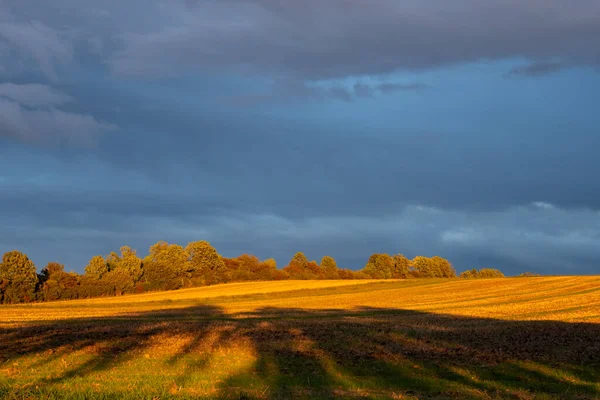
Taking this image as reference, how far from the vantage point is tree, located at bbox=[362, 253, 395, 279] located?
5202 inches

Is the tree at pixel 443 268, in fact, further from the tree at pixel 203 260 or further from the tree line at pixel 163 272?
the tree at pixel 203 260

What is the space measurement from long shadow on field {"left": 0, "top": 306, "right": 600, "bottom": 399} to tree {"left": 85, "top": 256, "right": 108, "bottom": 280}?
75.9 metres

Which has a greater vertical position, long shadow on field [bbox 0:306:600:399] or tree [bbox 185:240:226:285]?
Answer: tree [bbox 185:240:226:285]

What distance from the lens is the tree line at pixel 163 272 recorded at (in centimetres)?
8012

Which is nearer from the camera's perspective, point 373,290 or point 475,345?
point 475,345

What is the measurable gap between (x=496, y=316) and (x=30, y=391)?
26.5 m

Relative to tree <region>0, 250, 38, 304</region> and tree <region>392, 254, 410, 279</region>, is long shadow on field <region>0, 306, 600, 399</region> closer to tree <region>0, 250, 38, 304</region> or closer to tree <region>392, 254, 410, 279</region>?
tree <region>0, 250, 38, 304</region>

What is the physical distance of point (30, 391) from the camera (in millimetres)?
11961

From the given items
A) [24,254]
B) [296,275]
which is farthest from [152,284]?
[296,275]

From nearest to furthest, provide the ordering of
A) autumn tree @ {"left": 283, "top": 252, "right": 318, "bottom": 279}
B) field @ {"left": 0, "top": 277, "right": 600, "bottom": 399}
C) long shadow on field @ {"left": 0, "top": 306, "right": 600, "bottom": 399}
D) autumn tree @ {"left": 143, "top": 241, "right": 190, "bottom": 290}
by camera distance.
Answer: field @ {"left": 0, "top": 277, "right": 600, "bottom": 399} → long shadow on field @ {"left": 0, "top": 306, "right": 600, "bottom": 399} → autumn tree @ {"left": 143, "top": 241, "right": 190, "bottom": 290} → autumn tree @ {"left": 283, "top": 252, "right": 318, "bottom": 279}

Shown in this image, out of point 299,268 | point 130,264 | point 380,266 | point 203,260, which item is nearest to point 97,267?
point 130,264

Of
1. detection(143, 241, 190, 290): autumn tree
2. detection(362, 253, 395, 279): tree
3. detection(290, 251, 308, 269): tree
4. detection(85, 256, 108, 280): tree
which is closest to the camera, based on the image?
detection(143, 241, 190, 290): autumn tree

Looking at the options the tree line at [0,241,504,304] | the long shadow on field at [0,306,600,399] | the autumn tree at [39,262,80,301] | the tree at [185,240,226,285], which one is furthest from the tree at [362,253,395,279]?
the long shadow on field at [0,306,600,399]

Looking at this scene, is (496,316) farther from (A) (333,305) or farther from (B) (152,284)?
(B) (152,284)
